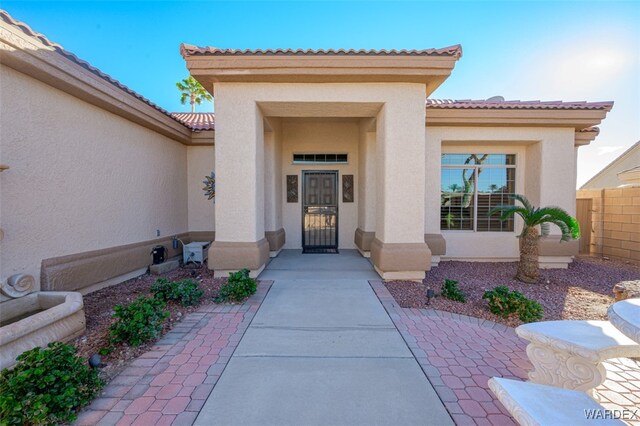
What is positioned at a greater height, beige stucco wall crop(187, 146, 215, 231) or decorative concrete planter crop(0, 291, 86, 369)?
beige stucco wall crop(187, 146, 215, 231)

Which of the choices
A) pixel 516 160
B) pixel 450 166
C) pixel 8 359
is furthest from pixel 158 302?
pixel 516 160

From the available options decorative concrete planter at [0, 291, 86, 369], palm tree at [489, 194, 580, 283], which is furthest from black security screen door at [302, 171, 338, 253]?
decorative concrete planter at [0, 291, 86, 369]

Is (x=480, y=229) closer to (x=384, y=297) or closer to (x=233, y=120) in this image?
(x=384, y=297)

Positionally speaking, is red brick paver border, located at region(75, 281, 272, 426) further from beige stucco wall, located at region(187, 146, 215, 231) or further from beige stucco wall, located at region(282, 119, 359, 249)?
beige stucco wall, located at region(282, 119, 359, 249)

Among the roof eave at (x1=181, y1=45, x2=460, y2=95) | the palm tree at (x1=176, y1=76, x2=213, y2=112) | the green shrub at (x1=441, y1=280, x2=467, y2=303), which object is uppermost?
the palm tree at (x1=176, y1=76, x2=213, y2=112)

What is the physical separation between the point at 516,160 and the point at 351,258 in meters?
5.34

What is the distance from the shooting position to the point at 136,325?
3090mm

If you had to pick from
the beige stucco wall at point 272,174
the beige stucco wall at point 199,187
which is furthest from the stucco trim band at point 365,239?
the beige stucco wall at point 199,187

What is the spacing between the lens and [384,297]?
4613mm

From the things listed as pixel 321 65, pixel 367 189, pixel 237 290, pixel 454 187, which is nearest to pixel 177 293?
pixel 237 290

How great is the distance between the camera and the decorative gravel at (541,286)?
4348mm

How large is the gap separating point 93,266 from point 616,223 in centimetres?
1345

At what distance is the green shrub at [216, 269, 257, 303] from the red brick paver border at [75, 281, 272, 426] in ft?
1.69

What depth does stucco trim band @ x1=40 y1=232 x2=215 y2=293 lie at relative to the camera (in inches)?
163
